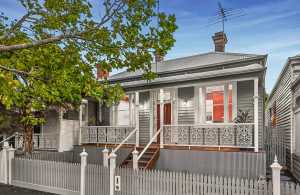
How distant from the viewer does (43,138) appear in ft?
64.8

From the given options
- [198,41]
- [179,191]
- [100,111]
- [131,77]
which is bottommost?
[179,191]

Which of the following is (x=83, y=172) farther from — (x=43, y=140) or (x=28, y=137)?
(x=43, y=140)

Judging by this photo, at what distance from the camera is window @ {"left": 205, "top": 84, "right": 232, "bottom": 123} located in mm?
14797

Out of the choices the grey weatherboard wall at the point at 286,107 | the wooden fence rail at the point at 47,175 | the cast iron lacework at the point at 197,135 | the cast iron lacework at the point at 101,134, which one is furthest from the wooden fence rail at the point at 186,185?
the grey weatherboard wall at the point at 286,107

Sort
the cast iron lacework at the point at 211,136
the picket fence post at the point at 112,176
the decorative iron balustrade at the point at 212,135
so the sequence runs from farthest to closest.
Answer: the cast iron lacework at the point at 211,136 → the decorative iron balustrade at the point at 212,135 → the picket fence post at the point at 112,176

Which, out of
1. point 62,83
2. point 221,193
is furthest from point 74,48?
point 221,193

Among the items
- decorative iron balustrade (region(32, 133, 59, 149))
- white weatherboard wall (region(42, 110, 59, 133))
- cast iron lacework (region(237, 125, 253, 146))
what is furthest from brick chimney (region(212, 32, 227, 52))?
decorative iron balustrade (region(32, 133, 59, 149))

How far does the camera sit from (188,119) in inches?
637

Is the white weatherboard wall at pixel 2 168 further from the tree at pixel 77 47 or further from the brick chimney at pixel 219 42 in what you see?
the brick chimney at pixel 219 42

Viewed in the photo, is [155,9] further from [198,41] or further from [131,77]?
[198,41]

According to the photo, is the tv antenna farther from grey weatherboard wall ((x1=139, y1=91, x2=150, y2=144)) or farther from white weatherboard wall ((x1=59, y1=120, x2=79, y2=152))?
white weatherboard wall ((x1=59, y1=120, x2=79, y2=152))

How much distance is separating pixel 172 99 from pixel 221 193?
8.41 m

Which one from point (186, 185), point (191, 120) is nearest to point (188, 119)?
point (191, 120)

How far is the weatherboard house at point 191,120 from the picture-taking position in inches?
501
